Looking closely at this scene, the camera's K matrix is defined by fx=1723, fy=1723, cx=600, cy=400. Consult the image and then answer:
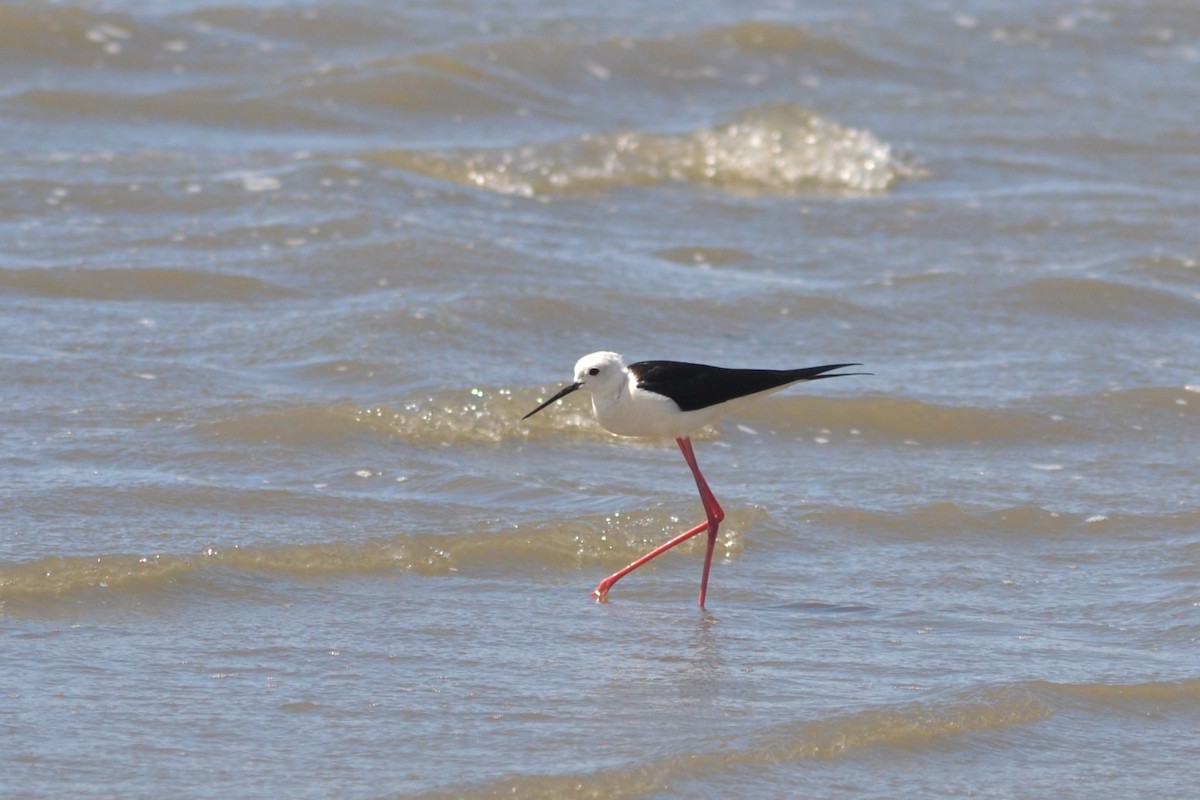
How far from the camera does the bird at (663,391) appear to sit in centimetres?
605

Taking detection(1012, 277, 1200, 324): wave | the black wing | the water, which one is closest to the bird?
the black wing

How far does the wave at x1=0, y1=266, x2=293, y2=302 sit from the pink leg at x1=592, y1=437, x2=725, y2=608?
145 inches

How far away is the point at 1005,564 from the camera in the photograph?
6355 millimetres

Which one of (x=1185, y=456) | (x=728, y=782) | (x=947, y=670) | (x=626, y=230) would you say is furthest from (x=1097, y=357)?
(x=728, y=782)

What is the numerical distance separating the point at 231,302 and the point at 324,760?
5122 millimetres

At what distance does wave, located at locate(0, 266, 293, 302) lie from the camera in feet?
29.7

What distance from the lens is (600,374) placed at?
19.8ft

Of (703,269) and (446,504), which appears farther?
(703,269)

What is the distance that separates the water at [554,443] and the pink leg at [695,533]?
2.8 inches

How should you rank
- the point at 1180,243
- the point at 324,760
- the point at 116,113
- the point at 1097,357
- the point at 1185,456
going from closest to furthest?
the point at 324,760 < the point at 1185,456 < the point at 1097,357 < the point at 1180,243 < the point at 116,113

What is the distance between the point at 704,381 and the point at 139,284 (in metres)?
4.28

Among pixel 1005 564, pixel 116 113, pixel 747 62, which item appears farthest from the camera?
pixel 747 62

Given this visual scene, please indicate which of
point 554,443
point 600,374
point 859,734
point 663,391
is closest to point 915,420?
point 554,443

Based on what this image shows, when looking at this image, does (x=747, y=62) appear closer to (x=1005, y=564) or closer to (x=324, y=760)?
(x=1005, y=564)
